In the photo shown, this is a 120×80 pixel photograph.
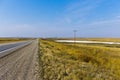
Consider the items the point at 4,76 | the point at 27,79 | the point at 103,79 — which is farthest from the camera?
the point at 103,79

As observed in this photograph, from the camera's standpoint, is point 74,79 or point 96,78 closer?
point 74,79

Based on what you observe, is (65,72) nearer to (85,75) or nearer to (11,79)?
(85,75)

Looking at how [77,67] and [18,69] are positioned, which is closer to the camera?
[18,69]

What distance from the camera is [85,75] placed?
10.1 meters

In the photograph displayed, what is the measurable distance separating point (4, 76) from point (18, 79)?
3.63 ft

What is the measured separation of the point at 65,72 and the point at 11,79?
3205 mm

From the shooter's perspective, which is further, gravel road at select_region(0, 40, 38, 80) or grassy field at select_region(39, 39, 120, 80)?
grassy field at select_region(39, 39, 120, 80)

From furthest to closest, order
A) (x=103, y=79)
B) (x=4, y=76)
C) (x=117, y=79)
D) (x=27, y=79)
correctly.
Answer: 1. (x=117, y=79)
2. (x=103, y=79)
3. (x=4, y=76)
4. (x=27, y=79)

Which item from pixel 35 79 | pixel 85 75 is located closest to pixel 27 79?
pixel 35 79

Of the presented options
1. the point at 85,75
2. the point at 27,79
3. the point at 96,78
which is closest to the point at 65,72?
the point at 85,75

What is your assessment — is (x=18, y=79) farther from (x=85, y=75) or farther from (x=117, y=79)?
(x=117, y=79)

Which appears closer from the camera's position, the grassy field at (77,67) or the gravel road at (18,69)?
the gravel road at (18,69)

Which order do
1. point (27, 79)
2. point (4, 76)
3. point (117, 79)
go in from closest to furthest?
point (27, 79), point (4, 76), point (117, 79)

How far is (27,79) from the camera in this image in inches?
335
